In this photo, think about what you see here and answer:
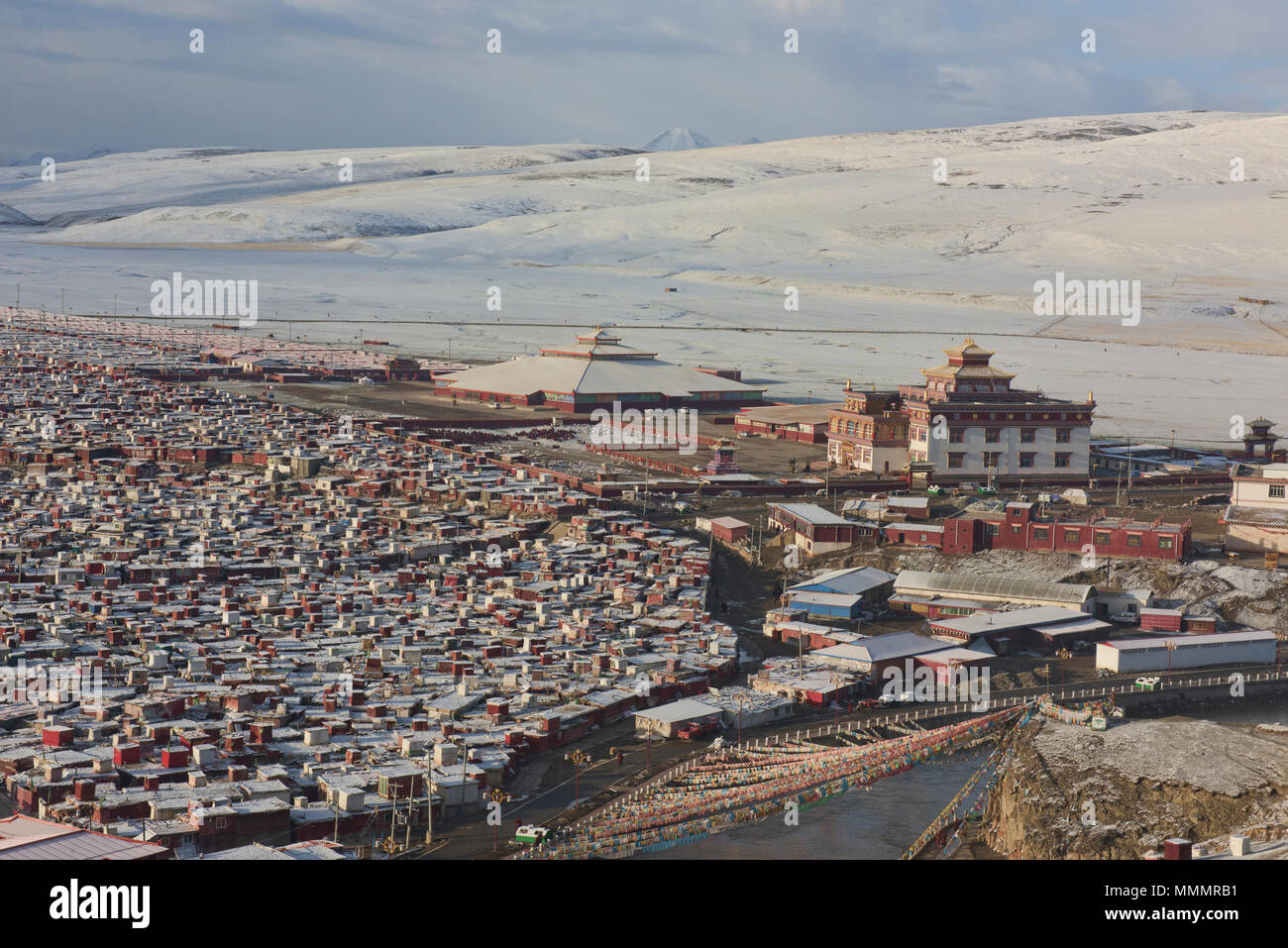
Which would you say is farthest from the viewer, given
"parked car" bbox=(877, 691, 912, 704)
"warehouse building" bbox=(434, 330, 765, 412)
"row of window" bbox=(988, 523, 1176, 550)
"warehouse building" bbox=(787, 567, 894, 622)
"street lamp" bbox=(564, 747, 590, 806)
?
"warehouse building" bbox=(434, 330, 765, 412)

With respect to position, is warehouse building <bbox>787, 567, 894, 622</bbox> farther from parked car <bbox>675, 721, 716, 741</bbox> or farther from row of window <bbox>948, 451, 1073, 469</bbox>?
row of window <bbox>948, 451, 1073, 469</bbox>

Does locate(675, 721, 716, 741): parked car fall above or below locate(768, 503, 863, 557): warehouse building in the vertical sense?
below

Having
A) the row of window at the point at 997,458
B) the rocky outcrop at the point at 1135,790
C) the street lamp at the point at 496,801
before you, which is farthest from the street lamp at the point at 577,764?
the row of window at the point at 997,458

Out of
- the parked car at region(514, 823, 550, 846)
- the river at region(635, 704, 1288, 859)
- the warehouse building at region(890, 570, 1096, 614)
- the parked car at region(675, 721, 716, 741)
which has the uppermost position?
the warehouse building at region(890, 570, 1096, 614)

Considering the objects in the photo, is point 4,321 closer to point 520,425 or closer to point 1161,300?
point 520,425

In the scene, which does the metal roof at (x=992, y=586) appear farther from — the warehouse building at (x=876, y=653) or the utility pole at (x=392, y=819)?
the utility pole at (x=392, y=819)

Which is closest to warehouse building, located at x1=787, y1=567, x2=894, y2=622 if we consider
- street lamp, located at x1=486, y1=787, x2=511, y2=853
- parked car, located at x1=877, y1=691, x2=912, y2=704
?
parked car, located at x1=877, y1=691, x2=912, y2=704
